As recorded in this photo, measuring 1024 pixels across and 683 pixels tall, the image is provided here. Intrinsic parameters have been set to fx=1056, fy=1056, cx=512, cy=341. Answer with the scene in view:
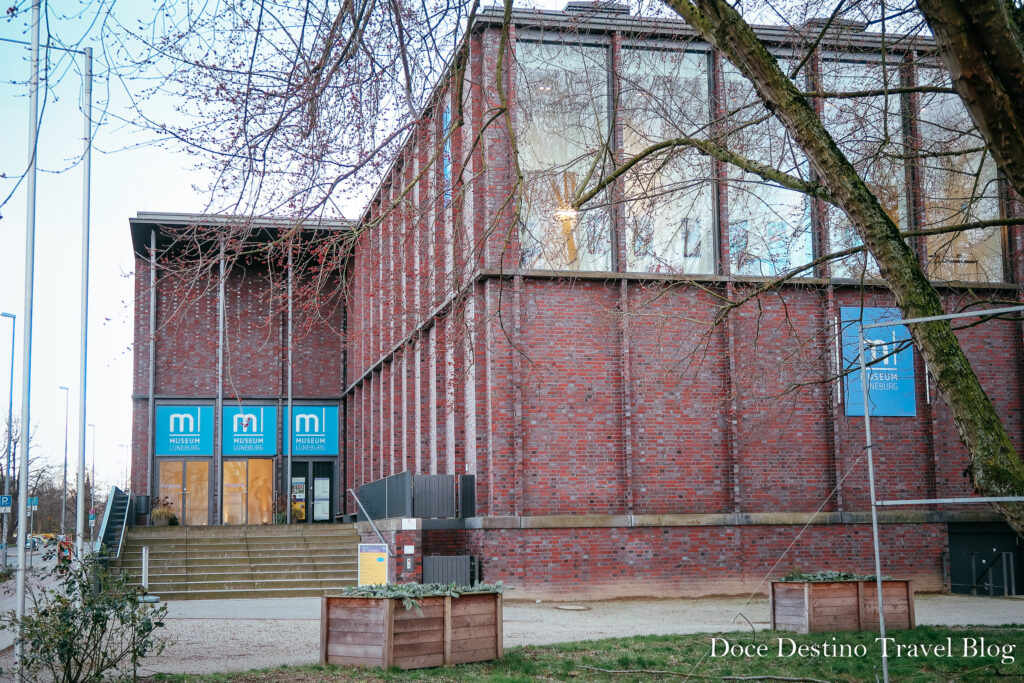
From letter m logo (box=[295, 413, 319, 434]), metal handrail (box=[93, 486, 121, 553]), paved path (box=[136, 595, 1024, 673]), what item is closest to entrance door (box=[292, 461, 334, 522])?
letter m logo (box=[295, 413, 319, 434])

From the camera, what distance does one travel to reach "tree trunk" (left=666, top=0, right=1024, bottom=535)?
8492mm

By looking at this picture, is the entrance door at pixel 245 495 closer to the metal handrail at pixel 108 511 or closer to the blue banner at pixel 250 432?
the blue banner at pixel 250 432

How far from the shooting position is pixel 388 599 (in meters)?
10.4

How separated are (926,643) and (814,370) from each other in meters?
10.9

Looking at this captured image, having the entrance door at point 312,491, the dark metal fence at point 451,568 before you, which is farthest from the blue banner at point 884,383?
the entrance door at point 312,491

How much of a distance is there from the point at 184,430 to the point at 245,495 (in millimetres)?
3127

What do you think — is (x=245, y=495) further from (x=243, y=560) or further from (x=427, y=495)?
(x=427, y=495)

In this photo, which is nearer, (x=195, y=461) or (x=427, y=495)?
(x=427, y=495)

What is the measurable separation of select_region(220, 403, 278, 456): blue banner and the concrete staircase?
28.0ft

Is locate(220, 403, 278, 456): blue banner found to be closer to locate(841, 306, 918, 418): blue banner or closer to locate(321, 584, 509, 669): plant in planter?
locate(841, 306, 918, 418): blue banner

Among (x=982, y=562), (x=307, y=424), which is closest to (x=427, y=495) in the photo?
(x=982, y=562)

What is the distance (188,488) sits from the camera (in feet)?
120

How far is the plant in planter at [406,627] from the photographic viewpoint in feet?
34.2

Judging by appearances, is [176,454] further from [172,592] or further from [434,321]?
[434,321]
